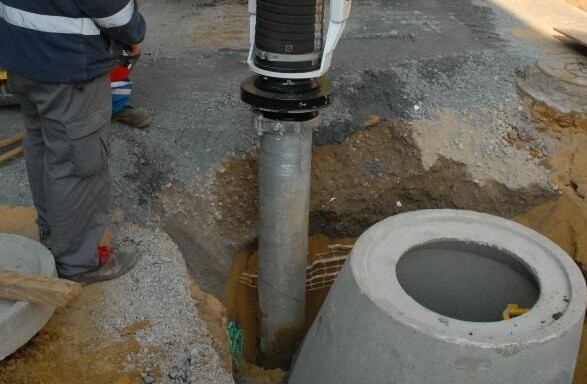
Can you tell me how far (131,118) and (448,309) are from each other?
7.65 feet

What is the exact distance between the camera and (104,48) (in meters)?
2.58

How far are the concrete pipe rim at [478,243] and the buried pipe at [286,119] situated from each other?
23.6 inches

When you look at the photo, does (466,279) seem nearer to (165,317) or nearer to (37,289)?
(165,317)

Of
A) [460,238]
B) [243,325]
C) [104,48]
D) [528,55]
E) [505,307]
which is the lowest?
[243,325]

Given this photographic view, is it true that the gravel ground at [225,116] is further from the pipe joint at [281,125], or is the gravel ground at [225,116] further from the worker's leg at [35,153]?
the pipe joint at [281,125]

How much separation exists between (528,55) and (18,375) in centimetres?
445

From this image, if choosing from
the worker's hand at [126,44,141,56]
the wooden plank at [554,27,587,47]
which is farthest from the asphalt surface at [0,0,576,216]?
the worker's hand at [126,44,141,56]

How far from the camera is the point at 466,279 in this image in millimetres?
3248

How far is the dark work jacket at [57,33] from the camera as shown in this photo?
2.41 metres

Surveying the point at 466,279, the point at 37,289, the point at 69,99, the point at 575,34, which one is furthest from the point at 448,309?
the point at 575,34

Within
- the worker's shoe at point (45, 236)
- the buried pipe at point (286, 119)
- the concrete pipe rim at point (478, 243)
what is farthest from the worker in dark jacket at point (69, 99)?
the concrete pipe rim at point (478, 243)

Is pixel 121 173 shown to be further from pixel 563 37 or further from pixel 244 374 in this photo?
pixel 563 37

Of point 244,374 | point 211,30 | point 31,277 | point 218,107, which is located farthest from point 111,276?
point 211,30

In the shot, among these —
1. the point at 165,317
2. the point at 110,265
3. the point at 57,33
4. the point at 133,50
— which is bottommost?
the point at 165,317
